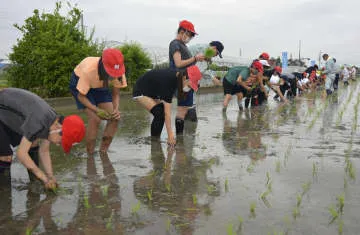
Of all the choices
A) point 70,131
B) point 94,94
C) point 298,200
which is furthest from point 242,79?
point 70,131

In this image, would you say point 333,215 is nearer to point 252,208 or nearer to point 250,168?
point 252,208

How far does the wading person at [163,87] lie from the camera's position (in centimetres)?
558

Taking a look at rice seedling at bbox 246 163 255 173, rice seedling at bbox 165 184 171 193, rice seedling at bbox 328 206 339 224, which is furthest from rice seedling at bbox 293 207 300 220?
rice seedling at bbox 246 163 255 173

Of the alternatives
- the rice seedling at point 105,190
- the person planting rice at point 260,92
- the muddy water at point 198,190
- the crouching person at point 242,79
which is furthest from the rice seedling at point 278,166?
the person planting rice at point 260,92

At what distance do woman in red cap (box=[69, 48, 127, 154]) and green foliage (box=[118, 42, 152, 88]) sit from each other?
1134 centimetres

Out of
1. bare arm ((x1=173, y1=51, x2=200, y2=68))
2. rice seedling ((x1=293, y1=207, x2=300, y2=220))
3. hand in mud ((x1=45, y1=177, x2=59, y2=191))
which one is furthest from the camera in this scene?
bare arm ((x1=173, y1=51, x2=200, y2=68))

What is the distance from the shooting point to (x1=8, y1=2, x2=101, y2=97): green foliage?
11680mm

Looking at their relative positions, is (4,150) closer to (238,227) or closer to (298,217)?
(238,227)

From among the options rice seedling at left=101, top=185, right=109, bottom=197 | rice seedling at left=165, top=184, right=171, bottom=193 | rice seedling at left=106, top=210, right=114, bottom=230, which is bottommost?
rice seedling at left=106, top=210, right=114, bottom=230

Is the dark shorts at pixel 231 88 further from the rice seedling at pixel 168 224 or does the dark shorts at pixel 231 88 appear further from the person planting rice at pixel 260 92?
the rice seedling at pixel 168 224

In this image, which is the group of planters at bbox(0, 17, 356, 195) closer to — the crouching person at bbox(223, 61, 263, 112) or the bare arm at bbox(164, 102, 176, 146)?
the bare arm at bbox(164, 102, 176, 146)

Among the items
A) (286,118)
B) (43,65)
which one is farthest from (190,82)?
(43,65)

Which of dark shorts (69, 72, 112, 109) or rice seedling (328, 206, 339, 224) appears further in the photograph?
dark shorts (69, 72, 112, 109)

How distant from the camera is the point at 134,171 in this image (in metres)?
4.32
